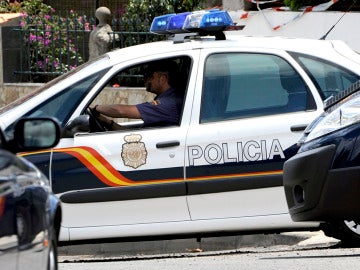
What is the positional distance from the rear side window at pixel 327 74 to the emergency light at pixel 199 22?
0.60m

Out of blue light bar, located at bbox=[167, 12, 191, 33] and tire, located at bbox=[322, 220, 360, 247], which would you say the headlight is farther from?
blue light bar, located at bbox=[167, 12, 191, 33]

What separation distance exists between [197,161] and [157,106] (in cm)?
67

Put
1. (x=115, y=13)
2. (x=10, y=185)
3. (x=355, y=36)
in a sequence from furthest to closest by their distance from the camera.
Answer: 1. (x=115, y=13)
2. (x=355, y=36)
3. (x=10, y=185)

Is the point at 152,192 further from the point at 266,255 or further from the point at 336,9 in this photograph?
the point at 336,9

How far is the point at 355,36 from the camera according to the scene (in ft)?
50.1

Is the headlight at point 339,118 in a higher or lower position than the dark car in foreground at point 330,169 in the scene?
higher

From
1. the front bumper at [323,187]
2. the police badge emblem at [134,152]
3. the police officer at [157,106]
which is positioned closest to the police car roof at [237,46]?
the police officer at [157,106]

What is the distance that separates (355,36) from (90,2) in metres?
7.75

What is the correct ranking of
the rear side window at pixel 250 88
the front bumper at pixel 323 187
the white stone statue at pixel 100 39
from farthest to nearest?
the white stone statue at pixel 100 39 → the rear side window at pixel 250 88 → the front bumper at pixel 323 187

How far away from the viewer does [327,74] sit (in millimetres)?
9766

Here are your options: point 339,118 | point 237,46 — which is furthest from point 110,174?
point 339,118

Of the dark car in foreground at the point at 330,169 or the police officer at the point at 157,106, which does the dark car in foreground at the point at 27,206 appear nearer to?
the dark car in foreground at the point at 330,169

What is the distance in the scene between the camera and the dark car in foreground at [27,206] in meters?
5.00

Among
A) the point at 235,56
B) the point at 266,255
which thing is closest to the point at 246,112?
the point at 235,56
